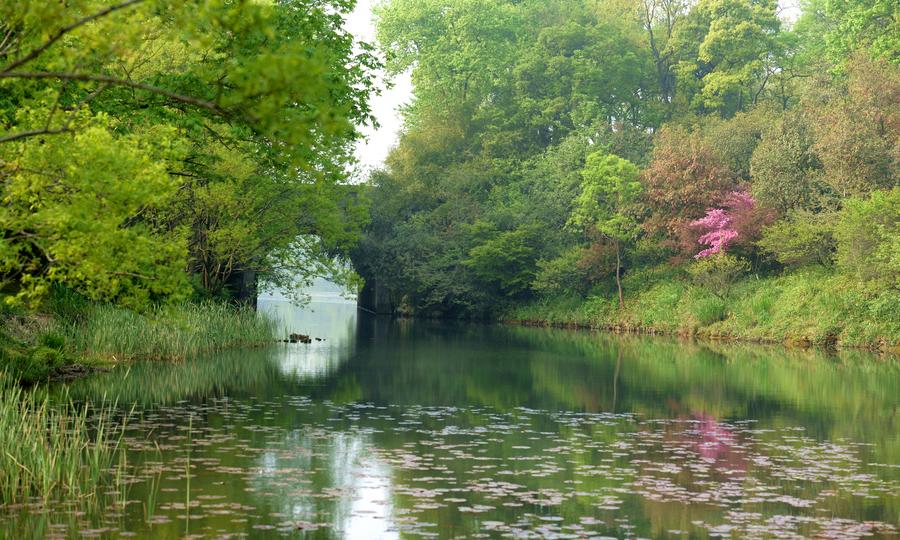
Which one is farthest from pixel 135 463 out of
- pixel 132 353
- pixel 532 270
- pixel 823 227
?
pixel 532 270

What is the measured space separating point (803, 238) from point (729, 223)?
5.76 metres

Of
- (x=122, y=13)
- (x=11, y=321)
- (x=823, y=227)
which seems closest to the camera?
(x=122, y=13)

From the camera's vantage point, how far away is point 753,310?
43.6 m

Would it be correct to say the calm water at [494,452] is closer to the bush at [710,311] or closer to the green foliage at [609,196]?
the bush at [710,311]

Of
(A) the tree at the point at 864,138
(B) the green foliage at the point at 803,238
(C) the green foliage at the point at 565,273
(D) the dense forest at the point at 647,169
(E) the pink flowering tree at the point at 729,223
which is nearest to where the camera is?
(A) the tree at the point at 864,138

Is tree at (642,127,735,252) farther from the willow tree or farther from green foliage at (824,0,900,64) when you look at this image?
the willow tree

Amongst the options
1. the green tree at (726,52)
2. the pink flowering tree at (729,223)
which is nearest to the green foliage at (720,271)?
the pink flowering tree at (729,223)

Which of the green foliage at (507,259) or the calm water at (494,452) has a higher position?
the green foliage at (507,259)

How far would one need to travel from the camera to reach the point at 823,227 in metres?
41.0

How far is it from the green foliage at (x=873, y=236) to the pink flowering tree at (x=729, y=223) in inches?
280

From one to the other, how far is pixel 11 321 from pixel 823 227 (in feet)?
101

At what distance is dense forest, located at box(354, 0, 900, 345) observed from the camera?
4150 cm

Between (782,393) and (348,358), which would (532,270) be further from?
(782,393)

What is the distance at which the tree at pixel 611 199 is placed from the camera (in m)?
51.6
